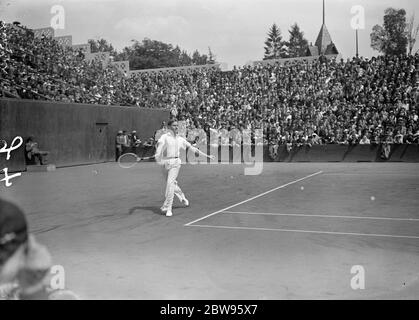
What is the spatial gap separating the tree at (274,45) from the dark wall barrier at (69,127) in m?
95.6

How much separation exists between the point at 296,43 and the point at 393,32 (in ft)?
212

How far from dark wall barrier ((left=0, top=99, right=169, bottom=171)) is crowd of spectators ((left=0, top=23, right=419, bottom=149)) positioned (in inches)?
39.4

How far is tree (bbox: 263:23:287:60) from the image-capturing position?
127 meters

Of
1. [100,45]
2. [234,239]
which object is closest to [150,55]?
[100,45]

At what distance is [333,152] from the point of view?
28.5 meters

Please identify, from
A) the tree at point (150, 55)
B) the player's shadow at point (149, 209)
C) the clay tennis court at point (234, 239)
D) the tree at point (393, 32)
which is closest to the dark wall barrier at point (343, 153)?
the clay tennis court at point (234, 239)

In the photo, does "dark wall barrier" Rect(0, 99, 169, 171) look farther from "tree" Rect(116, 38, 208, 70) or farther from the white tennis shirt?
"tree" Rect(116, 38, 208, 70)

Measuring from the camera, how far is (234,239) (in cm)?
863

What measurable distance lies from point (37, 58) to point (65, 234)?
22.9m

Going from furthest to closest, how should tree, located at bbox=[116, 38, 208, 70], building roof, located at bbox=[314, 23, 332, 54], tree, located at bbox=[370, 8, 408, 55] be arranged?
tree, located at bbox=[116, 38, 208, 70] → building roof, located at bbox=[314, 23, 332, 54] → tree, located at bbox=[370, 8, 408, 55]

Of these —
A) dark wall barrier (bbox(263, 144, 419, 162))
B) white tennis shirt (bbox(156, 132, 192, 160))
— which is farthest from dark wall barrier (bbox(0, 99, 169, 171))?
white tennis shirt (bbox(156, 132, 192, 160))

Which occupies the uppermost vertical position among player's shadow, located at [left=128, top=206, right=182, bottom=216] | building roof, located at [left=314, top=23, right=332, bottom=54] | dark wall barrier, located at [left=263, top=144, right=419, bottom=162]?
building roof, located at [left=314, top=23, right=332, bottom=54]

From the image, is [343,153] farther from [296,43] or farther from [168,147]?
[296,43]

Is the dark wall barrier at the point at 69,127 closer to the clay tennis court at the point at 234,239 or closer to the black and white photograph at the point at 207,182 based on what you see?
the black and white photograph at the point at 207,182
